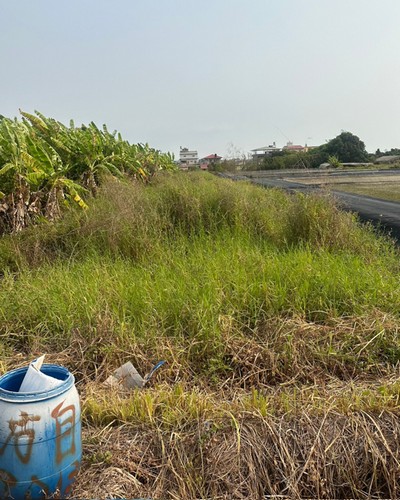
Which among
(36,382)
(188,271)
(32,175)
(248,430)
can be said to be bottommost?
(248,430)

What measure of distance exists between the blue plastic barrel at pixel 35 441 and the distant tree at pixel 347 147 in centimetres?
6553

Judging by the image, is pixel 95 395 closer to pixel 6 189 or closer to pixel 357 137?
pixel 6 189

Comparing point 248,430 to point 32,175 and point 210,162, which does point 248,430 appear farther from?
point 210,162

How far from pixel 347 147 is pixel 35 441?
68595 millimetres

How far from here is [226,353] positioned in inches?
130

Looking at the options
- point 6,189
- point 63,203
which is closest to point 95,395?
point 6,189

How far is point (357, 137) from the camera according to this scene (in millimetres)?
66375

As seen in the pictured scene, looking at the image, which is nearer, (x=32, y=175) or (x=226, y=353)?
(x=226, y=353)

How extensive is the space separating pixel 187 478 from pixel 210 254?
3177 mm

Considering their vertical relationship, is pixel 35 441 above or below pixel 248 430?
above

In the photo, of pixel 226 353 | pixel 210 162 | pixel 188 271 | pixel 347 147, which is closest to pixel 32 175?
pixel 188 271

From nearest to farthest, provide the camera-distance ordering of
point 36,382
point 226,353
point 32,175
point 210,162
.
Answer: point 36,382 < point 226,353 < point 32,175 < point 210,162

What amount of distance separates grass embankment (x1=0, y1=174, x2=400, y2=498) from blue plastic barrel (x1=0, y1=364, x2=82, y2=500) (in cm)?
29

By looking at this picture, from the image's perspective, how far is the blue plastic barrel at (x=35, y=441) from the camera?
1926mm
